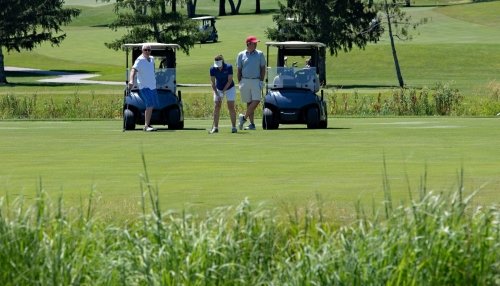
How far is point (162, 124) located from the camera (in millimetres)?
33812

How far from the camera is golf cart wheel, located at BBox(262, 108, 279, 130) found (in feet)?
108

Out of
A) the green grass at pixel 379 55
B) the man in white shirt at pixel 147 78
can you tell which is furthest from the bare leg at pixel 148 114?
the green grass at pixel 379 55

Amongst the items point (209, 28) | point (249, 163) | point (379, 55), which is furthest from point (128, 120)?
point (209, 28)

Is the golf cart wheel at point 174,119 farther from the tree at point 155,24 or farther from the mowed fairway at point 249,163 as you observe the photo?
the tree at point 155,24

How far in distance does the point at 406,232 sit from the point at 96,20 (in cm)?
15437

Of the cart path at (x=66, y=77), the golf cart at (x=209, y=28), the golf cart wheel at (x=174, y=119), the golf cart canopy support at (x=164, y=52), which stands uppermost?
the golf cart canopy support at (x=164, y=52)

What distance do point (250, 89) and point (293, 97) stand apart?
4.59 ft

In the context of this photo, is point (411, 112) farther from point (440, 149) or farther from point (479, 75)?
point (479, 75)

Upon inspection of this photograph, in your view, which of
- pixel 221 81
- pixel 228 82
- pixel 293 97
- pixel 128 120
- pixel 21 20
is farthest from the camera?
pixel 21 20

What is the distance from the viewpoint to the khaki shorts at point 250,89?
32.3 meters

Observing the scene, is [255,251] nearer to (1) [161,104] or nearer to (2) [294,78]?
(1) [161,104]

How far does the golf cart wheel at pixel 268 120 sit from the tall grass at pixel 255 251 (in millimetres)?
20937

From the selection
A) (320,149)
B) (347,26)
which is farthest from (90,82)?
(320,149)

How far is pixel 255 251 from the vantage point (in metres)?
11.4
